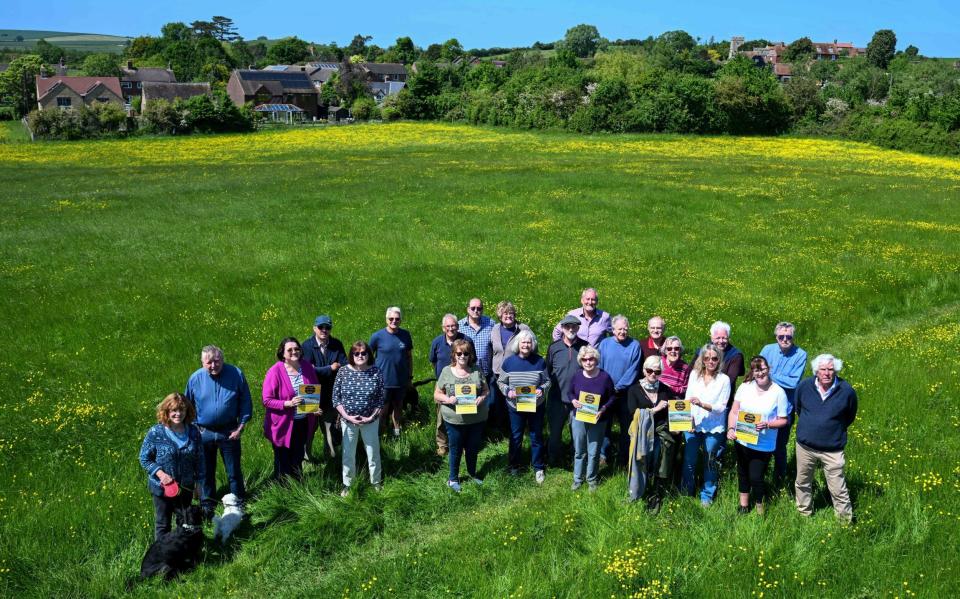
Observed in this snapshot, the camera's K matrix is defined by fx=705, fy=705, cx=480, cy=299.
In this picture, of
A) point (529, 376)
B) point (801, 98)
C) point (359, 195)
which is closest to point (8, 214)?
point (359, 195)

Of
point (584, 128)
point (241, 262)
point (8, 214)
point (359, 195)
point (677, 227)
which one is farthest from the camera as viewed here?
point (584, 128)

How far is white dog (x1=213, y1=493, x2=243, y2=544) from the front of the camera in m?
8.27

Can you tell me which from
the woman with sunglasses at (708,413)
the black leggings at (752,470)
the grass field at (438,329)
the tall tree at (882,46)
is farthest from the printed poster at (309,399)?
the tall tree at (882,46)

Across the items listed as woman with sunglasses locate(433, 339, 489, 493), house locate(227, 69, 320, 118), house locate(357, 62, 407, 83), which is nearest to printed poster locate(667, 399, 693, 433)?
woman with sunglasses locate(433, 339, 489, 493)

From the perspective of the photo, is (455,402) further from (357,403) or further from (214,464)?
(214,464)

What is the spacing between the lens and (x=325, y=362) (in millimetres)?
10438

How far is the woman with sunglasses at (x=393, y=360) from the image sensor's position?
10719 millimetres

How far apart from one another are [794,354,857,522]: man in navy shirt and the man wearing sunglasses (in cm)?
74

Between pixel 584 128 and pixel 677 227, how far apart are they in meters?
49.5

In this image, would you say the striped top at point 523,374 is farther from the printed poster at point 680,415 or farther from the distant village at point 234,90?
the distant village at point 234,90

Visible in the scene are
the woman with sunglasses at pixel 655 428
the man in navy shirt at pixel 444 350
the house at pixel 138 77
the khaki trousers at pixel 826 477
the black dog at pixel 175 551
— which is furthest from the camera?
the house at pixel 138 77

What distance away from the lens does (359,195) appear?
32781 millimetres

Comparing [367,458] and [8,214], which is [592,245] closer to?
[367,458]

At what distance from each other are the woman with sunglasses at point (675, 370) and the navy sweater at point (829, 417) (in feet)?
4.79
